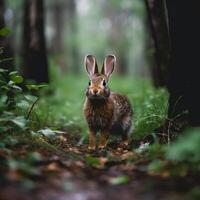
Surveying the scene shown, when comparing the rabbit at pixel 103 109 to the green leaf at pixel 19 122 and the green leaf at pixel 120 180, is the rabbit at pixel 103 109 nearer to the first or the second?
the green leaf at pixel 19 122

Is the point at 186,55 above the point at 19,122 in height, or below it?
above

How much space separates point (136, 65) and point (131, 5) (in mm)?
38527

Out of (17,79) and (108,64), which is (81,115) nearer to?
(108,64)

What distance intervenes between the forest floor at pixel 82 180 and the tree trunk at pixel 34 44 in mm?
7614

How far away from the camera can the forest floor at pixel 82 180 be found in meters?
4.43

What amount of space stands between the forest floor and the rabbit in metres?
1.86

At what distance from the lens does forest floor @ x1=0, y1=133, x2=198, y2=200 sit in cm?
443

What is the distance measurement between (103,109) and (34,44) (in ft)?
20.6

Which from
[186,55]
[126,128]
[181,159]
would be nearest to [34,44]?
[126,128]

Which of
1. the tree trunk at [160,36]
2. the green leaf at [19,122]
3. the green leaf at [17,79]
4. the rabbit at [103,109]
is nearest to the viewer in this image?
the green leaf at [19,122]

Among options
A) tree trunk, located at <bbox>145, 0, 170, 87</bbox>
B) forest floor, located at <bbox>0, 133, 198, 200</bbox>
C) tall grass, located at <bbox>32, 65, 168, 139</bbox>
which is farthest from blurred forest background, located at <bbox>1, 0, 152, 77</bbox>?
forest floor, located at <bbox>0, 133, 198, 200</bbox>

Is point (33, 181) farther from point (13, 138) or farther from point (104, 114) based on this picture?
point (104, 114)

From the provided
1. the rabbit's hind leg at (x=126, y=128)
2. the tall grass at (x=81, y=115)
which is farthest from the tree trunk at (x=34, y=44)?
the rabbit's hind leg at (x=126, y=128)

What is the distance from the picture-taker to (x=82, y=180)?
4.92 meters
